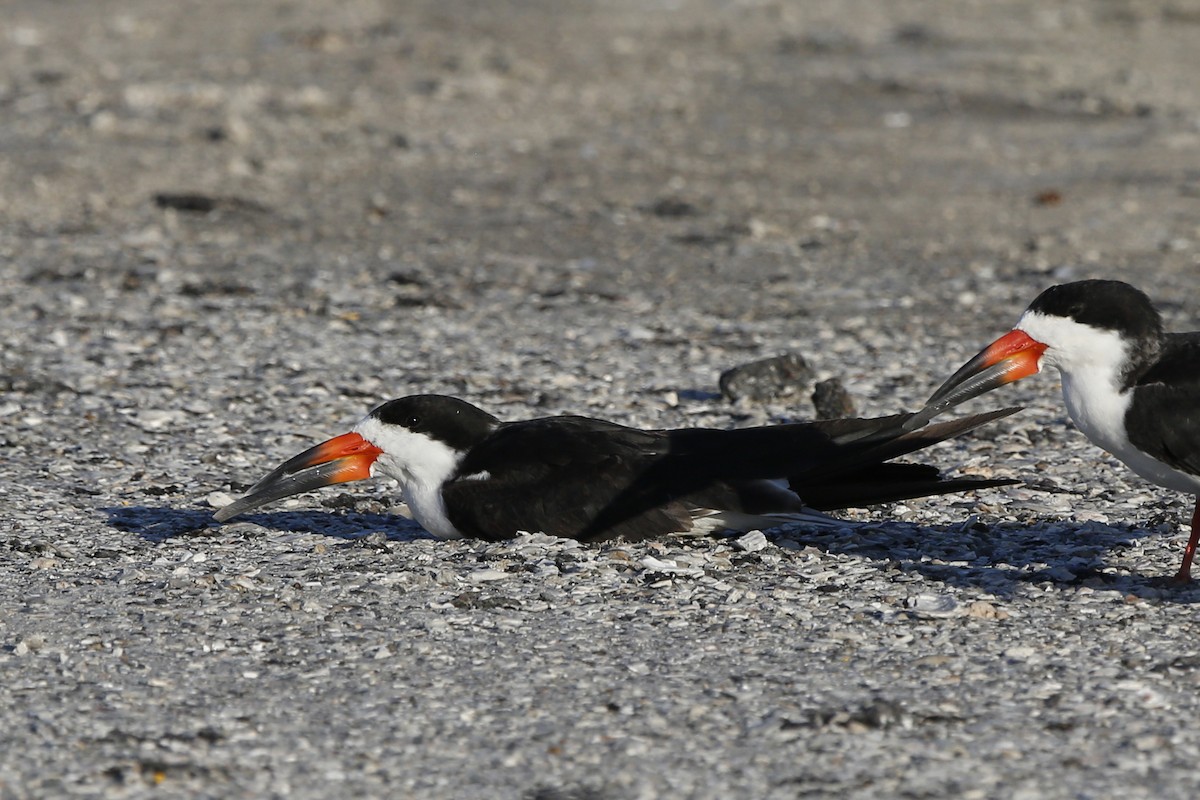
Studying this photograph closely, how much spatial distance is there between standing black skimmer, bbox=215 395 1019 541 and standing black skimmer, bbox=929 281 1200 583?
19.9 inches

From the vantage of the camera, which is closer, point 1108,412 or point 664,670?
point 664,670

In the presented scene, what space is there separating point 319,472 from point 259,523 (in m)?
0.40

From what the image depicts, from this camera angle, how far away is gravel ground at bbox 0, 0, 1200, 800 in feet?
14.1

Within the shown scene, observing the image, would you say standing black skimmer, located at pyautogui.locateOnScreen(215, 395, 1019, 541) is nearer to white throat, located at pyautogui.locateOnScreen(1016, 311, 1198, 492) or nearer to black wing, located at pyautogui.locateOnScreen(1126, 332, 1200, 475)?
white throat, located at pyautogui.locateOnScreen(1016, 311, 1198, 492)

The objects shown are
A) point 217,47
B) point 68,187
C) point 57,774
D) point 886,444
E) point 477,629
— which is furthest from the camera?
point 217,47

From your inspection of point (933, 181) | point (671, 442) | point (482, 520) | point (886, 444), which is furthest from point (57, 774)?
point (933, 181)

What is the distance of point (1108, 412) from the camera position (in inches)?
202

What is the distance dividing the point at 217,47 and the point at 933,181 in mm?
8093

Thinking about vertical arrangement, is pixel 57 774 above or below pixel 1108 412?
below

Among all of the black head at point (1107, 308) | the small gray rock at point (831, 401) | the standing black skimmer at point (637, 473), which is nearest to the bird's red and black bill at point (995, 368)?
the black head at point (1107, 308)

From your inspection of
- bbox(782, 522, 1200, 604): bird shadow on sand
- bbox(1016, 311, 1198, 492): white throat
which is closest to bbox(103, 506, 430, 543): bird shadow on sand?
bbox(782, 522, 1200, 604): bird shadow on sand

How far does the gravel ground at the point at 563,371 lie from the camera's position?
14.1ft

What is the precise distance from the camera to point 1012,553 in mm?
5680

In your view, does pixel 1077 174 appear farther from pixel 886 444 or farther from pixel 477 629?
pixel 477 629
